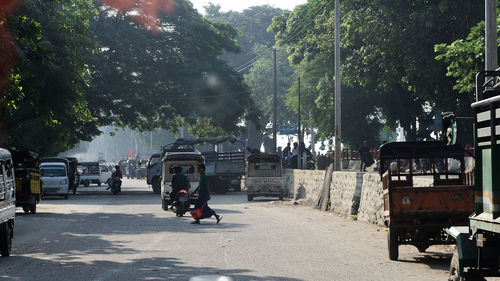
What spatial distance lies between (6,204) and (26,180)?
1282cm

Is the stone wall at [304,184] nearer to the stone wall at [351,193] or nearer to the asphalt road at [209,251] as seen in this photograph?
the stone wall at [351,193]

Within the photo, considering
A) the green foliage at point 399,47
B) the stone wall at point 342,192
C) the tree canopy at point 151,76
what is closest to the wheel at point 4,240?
the stone wall at point 342,192

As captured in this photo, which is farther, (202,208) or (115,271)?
(202,208)

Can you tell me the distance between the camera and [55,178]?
4300cm

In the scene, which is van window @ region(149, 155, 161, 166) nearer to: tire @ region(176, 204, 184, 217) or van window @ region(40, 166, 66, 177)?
van window @ region(40, 166, 66, 177)

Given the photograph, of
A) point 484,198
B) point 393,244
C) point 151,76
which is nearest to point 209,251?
point 393,244

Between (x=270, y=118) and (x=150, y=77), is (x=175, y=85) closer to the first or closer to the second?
(x=150, y=77)

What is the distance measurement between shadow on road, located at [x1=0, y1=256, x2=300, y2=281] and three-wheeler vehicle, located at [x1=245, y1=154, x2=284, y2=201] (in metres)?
25.1

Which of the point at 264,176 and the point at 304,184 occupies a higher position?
the point at 264,176

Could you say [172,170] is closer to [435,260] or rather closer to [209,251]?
[209,251]

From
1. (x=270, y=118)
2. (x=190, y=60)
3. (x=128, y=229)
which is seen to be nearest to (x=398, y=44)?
(x=190, y=60)

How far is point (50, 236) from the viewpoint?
20.6 meters

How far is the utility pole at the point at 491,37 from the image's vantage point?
18391 mm

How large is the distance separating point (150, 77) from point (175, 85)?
2091 millimetres
